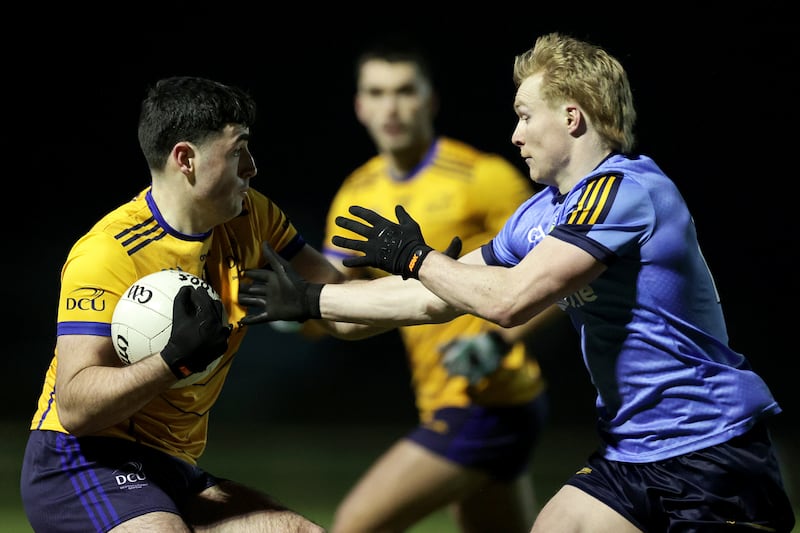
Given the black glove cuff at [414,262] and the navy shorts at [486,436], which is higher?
the black glove cuff at [414,262]

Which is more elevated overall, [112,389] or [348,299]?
[348,299]

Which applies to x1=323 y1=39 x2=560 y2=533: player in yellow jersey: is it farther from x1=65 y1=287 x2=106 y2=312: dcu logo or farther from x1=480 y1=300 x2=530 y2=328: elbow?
x1=65 y1=287 x2=106 y2=312: dcu logo

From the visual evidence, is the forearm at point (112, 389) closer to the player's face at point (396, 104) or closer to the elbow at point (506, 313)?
the elbow at point (506, 313)

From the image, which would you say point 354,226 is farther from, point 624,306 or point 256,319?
point 624,306

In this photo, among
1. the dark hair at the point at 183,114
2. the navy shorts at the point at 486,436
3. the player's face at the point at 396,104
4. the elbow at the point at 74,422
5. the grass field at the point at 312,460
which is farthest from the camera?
the grass field at the point at 312,460

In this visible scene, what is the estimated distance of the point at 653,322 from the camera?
2992 mm

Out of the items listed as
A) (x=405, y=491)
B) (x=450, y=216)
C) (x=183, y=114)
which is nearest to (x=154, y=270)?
(x=183, y=114)

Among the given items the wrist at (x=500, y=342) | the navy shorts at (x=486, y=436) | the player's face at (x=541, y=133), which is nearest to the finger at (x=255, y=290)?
the player's face at (x=541, y=133)

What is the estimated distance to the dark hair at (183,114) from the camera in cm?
333

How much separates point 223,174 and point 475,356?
1.48 m

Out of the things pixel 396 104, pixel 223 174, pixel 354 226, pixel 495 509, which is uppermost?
pixel 396 104

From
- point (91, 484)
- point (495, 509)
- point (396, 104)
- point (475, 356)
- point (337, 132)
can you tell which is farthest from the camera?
point (337, 132)

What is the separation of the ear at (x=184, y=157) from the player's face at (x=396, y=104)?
75.7 inches

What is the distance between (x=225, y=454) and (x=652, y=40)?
4447 mm
